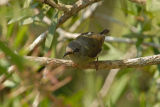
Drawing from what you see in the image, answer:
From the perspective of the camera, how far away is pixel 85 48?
2695 mm

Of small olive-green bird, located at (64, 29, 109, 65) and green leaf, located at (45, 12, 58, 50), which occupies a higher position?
green leaf, located at (45, 12, 58, 50)

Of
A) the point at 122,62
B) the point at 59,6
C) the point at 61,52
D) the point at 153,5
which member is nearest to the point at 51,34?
the point at 59,6

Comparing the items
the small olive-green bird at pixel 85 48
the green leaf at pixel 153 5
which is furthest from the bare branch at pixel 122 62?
the green leaf at pixel 153 5

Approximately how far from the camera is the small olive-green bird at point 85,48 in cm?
255

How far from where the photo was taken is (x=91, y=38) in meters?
2.79

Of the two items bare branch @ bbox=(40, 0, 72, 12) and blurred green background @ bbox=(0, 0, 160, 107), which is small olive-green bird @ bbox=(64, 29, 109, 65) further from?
bare branch @ bbox=(40, 0, 72, 12)

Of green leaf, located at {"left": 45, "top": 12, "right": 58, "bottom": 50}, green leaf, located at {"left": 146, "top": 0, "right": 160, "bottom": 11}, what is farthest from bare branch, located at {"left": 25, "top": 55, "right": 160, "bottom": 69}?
green leaf, located at {"left": 146, "top": 0, "right": 160, "bottom": 11}

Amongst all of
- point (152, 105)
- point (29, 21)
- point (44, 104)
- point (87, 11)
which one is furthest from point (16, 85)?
point (152, 105)

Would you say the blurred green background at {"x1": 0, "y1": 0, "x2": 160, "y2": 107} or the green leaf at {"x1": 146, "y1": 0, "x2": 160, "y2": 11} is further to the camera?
the blurred green background at {"x1": 0, "y1": 0, "x2": 160, "y2": 107}

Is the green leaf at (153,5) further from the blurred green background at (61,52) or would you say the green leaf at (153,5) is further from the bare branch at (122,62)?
the bare branch at (122,62)

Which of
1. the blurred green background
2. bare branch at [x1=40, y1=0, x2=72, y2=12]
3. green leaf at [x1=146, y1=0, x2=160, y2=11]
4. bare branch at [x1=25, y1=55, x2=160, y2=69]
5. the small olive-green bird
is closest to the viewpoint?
bare branch at [x1=40, y1=0, x2=72, y2=12]

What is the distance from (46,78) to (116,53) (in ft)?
3.10

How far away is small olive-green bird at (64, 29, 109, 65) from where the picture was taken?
255cm

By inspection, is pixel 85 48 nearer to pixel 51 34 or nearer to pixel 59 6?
pixel 51 34
